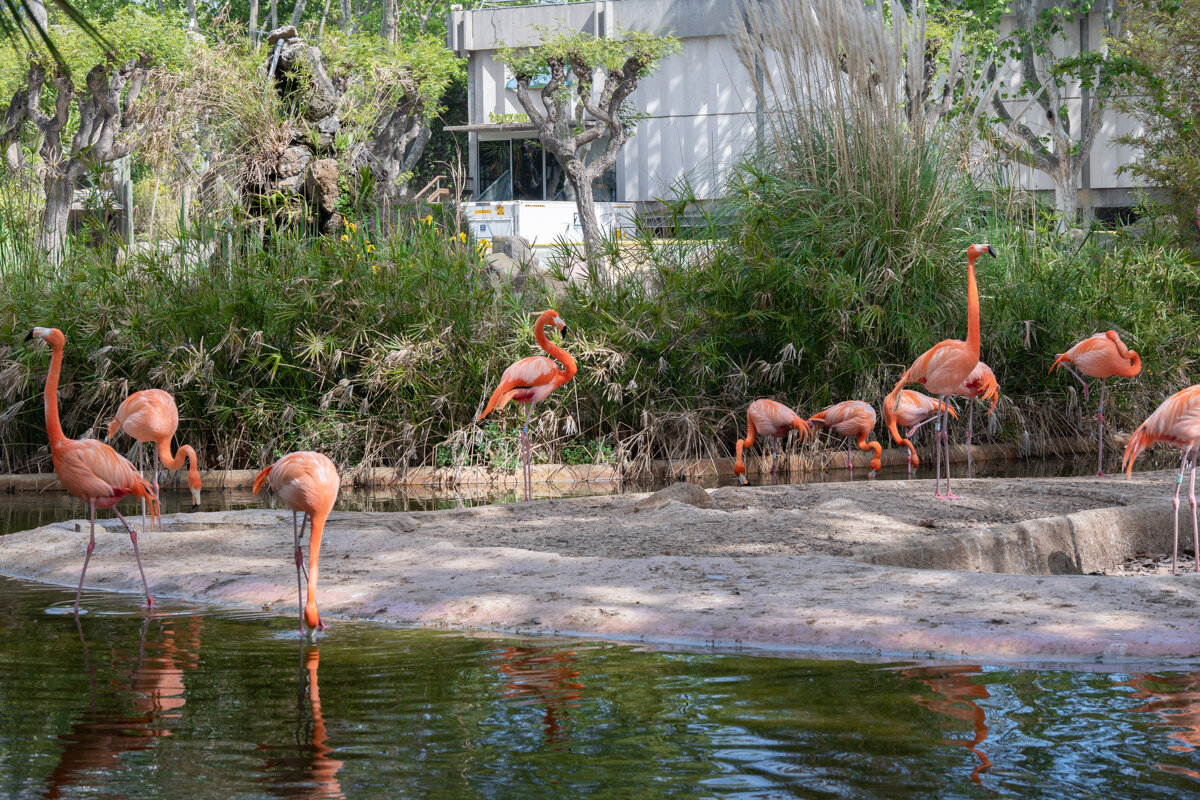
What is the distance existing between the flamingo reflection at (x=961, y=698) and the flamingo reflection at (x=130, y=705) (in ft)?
6.36

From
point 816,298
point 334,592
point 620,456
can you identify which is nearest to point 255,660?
point 334,592

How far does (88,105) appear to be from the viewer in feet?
63.6

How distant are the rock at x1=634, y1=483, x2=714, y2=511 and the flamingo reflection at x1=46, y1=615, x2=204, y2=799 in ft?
8.70

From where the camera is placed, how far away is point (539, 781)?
2631mm

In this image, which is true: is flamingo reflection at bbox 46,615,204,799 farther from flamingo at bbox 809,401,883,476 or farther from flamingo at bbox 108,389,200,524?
flamingo at bbox 809,401,883,476

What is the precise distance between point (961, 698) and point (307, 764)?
166 cm

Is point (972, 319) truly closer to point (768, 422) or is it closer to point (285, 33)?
point (768, 422)

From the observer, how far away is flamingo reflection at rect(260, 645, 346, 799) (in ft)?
8.52

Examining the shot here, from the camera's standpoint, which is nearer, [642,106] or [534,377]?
[534,377]

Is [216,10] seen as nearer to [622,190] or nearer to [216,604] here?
[622,190]

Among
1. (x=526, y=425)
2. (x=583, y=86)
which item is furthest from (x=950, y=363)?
(x=583, y=86)

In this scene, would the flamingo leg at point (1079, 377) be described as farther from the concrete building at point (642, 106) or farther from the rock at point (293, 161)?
the concrete building at point (642, 106)

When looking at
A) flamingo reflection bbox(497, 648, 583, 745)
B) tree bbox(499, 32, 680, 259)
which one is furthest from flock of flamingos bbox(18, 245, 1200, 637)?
tree bbox(499, 32, 680, 259)

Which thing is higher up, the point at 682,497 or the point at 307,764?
the point at 682,497
